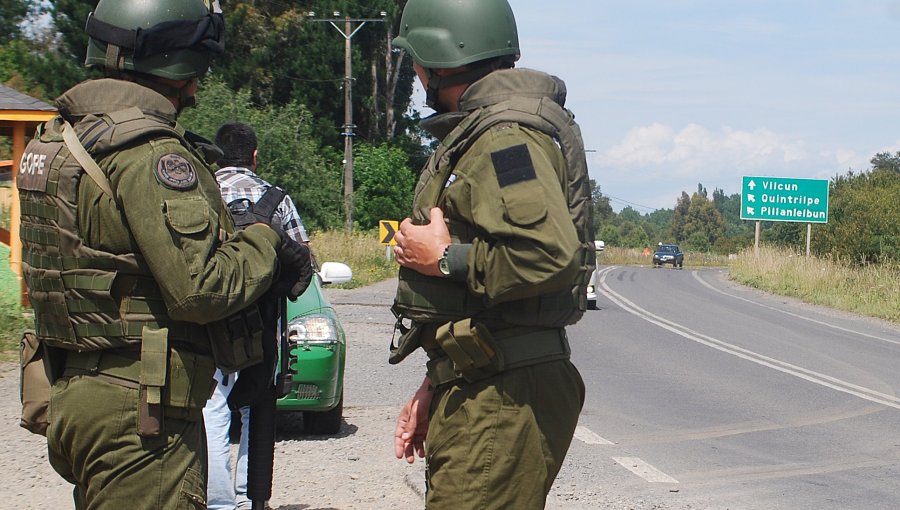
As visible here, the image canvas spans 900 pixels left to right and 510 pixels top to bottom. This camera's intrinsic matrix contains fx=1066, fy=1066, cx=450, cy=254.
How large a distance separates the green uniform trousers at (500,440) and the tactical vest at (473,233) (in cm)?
15

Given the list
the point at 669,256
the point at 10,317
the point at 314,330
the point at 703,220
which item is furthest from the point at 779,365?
the point at 703,220

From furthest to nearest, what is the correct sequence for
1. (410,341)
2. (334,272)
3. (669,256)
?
(669,256), (334,272), (410,341)

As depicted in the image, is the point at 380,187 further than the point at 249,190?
Yes

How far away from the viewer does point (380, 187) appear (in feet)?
136

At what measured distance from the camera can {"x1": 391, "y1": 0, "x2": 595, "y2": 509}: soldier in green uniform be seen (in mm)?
2596

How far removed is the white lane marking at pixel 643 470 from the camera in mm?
6164

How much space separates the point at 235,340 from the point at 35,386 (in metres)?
0.56

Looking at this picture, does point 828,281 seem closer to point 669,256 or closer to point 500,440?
point 500,440

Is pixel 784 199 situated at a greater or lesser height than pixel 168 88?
greater

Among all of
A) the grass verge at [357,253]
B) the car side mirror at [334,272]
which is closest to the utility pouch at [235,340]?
the car side mirror at [334,272]

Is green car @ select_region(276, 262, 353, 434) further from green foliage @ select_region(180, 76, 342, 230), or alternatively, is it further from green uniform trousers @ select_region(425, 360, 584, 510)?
green foliage @ select_region(180, 76, 342, 230)

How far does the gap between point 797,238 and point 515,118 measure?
1794 inches

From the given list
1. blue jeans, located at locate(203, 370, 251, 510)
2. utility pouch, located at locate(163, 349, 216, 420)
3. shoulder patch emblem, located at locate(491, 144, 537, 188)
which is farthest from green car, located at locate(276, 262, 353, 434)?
shoulder patch emblem, located at locate(491, 144, 537, 188)

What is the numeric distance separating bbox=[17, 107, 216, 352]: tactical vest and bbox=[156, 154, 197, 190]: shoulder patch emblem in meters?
0.09
